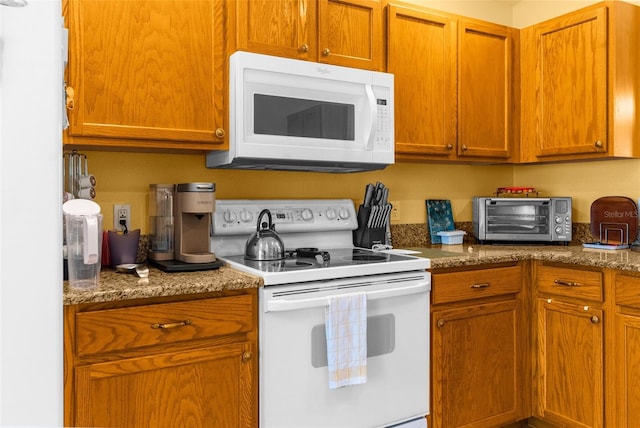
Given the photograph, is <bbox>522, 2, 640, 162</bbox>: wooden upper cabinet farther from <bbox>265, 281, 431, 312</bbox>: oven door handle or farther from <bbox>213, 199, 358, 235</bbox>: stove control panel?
<bbox>265, 281, 431, 312</bbox>: oven door handle

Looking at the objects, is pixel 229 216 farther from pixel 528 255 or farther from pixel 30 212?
pixel 30 212

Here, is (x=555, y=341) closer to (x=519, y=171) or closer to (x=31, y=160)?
(x=519, y=171)

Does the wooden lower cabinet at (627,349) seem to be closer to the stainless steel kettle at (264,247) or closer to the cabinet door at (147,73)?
the stainless steel kettle at (264,247)

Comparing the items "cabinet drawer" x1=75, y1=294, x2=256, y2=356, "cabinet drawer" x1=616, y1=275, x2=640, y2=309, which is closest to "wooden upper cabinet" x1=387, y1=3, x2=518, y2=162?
"cabinet drawer" x1=616, y1=275, x2=640, y2=309

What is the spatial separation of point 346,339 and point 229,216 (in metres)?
0.79

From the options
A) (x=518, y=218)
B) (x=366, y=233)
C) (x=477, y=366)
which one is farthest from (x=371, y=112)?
(x=477, y=366)

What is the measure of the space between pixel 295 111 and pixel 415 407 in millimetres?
1338

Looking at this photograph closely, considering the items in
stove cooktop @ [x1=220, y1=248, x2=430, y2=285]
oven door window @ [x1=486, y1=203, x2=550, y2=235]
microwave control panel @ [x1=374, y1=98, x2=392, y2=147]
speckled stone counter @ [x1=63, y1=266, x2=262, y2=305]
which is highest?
microwave control panel @ [x1=374, y1=98, x2=392, y2=147]

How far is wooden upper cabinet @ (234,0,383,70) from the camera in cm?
214

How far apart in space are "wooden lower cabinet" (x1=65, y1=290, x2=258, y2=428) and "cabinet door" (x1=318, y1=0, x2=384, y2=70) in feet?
3.85

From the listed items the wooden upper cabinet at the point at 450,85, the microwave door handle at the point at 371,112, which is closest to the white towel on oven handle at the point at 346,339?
the microwave door handle at the point at 371,112

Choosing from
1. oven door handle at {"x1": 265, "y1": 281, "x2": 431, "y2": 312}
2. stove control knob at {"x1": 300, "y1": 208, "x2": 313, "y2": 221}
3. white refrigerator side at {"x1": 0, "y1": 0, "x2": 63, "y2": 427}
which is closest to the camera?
white refrigerator side at {"x1": 0, "y1": 0, "x2": 63, "y2": 427}

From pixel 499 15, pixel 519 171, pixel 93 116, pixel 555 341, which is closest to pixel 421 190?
pixel 519 171

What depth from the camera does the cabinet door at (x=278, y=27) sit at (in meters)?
2.12
